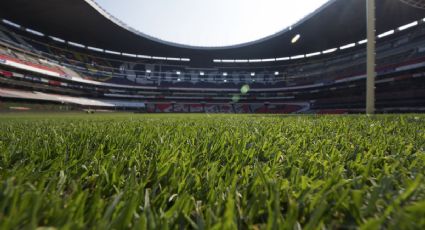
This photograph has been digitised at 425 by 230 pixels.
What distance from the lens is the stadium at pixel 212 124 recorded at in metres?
0.40

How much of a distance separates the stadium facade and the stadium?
0.73 feet

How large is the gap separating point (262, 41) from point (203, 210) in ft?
125

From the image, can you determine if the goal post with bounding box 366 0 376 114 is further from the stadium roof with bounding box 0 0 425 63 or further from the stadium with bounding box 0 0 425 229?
the stadium roof with bounding box 0 0 425 63

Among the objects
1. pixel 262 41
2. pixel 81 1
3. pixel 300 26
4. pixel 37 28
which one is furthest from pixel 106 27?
pixel 300 26

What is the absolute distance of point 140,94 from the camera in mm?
42500

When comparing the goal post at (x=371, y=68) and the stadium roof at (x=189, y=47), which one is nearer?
the goal post at (x=371, y=68)

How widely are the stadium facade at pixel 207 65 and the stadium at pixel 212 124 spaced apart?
22cm

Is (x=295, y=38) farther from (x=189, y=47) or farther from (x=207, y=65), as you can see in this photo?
(x=207, y=65)

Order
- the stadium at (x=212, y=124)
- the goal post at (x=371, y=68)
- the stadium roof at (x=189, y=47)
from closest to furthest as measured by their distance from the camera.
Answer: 1. the stadium at (x=212, y=124)
2. the goal post at (x=371, y=68)
3. the stadium roof at (x=189, y=47)

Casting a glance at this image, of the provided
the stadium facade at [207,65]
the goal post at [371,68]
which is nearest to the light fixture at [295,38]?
the stadium facade at [207,65]

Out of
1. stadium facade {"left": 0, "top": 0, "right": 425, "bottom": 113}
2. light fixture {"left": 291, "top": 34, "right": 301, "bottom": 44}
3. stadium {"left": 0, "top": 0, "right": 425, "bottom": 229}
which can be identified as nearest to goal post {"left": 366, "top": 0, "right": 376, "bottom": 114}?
stadium {"left": 0, "top": 0, "right": 425, "bottom": 229}

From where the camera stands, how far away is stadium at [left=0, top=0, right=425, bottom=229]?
0.40 meters

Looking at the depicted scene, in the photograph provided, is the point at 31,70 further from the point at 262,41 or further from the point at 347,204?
the point at 347,204

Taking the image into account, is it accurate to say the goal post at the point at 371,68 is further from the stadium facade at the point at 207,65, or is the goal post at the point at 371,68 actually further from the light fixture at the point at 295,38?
the light fixture at the point at 295,38
